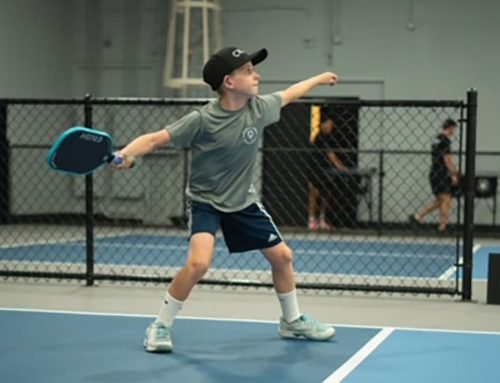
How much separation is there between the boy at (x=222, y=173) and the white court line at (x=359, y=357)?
713 millimetres

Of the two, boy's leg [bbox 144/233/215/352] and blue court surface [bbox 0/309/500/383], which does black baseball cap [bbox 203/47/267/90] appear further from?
blue court surface [bbox 0/309/500/383]

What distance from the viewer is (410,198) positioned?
15.1 m

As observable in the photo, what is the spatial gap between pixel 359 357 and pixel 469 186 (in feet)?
8.67

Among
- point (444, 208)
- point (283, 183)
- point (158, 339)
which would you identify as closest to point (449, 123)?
point (444, 208)

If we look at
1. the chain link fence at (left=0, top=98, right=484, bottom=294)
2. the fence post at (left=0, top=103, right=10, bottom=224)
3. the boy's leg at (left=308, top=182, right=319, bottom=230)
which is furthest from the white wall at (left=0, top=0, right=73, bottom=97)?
the boy's leg at (left=308, top=182, right=319, bottom=230)

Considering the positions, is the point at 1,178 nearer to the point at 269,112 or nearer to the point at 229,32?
the point at 229,32

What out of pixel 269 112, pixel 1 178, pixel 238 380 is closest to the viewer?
pixel 238 380

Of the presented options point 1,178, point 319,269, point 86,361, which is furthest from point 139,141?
point 1,178

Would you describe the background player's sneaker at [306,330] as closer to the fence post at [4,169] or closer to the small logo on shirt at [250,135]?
the small logo on shirt at [250,135]

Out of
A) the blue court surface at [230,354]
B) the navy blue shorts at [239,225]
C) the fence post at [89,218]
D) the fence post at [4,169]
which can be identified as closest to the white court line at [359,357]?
the blue court surface at [230,354]

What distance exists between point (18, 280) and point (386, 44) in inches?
348

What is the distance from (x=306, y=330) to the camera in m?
5.68

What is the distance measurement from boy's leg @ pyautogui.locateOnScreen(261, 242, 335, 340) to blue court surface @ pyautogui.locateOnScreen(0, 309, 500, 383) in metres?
0.08

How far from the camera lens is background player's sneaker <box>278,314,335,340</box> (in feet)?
18.6
